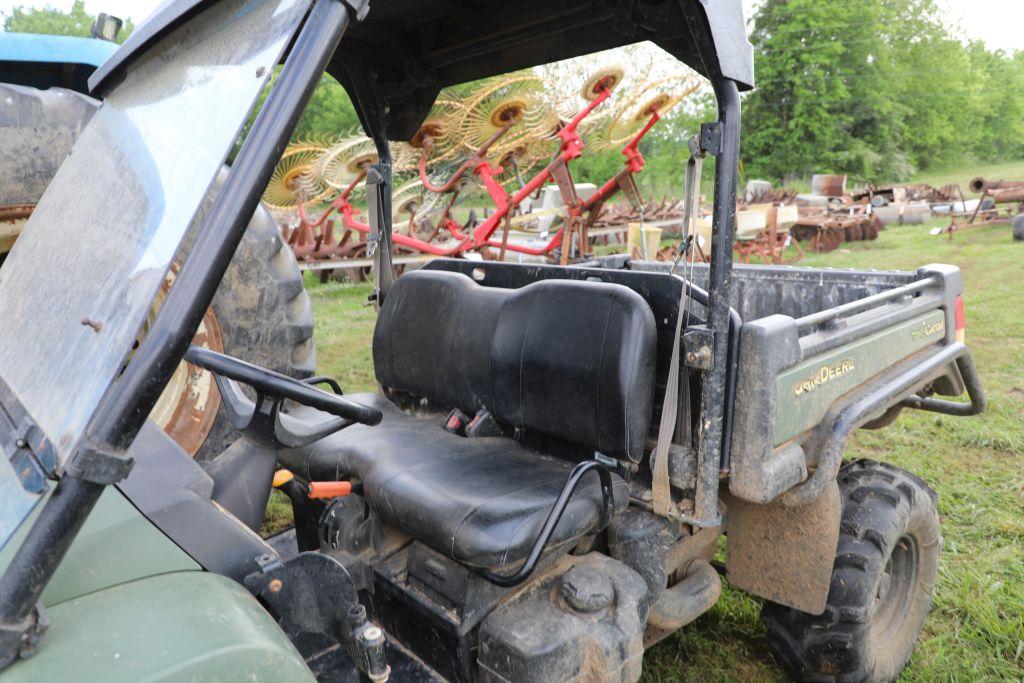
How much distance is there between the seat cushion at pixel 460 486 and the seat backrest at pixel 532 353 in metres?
0.15

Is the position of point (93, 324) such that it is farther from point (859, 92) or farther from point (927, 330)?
point (859, 92)

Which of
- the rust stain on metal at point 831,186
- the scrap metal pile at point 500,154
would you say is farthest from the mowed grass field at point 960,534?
the rust stain on metal at point 831,186

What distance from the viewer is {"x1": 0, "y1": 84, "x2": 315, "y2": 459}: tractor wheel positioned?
2.47 m

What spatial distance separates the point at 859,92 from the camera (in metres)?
31.2

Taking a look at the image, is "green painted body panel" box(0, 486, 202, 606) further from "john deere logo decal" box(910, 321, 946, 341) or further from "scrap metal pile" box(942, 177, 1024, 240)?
"scrap metal pile" box(942, 177, 1024, 240)

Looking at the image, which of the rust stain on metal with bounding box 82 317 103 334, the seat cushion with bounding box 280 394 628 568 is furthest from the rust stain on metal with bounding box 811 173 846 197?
the rust stain on metal with bounding box 82 317 103 334

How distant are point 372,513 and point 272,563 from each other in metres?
0.65

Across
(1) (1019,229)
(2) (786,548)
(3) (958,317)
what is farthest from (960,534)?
(1) (1019,229)

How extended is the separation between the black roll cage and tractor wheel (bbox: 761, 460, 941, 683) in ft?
2.19

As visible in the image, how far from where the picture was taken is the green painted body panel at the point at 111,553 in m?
1.08

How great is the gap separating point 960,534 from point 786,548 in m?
1.57

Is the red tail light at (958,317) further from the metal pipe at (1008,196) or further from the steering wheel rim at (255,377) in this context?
the metal pipe at (1008,196)

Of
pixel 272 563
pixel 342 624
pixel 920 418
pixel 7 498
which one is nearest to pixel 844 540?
pixel 342 624

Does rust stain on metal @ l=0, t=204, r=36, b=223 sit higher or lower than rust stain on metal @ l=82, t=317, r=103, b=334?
A: higher
